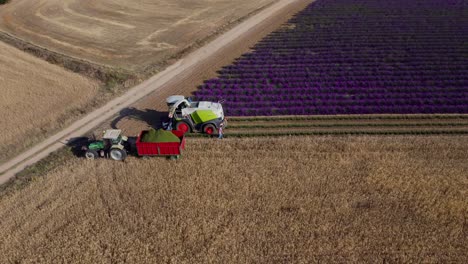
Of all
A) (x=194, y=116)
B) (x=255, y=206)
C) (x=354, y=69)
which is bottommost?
(x=255, y=206)

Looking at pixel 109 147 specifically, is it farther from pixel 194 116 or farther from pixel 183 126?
pixel 194 116

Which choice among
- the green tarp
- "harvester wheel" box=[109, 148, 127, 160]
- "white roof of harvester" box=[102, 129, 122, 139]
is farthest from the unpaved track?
the green tarp

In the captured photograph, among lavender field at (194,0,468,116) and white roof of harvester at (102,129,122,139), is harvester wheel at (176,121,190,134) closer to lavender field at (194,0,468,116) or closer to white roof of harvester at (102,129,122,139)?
white roof of harvester at (102,129,122,139)

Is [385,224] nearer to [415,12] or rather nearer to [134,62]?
[134,62]

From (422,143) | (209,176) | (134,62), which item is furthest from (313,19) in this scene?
(209,176)

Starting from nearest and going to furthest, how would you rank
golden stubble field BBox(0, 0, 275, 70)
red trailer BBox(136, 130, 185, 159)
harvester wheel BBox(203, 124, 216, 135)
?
red trailer BBox(136, 130, 185, 159)
harvester wheel BBox(203, 124, 216, 135)
golden stubble field BBox(0, 0, 275, 70)

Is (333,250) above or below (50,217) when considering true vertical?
above

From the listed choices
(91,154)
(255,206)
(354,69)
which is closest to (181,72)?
(91,154)
